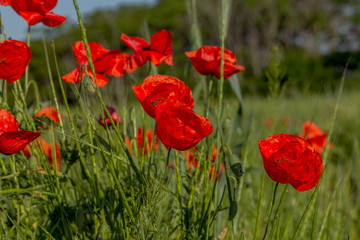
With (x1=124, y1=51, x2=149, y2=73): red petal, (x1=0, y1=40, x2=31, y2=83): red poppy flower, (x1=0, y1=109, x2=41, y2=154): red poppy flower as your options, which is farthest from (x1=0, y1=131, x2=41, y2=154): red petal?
(x1=124, y1=51, x2=149, y2=73): red petal

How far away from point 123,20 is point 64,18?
21554 millimetres

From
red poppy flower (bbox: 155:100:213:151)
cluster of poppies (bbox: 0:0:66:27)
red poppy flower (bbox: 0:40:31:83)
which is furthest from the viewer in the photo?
cluster of poppies (bbox: 0:0:66:27)

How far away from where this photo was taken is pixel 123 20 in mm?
Result: 21375

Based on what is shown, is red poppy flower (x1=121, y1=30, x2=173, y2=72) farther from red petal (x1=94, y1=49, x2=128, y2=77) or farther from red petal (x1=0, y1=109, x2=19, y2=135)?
red petal (x1=0, y1=109, x2=19, y2=135)

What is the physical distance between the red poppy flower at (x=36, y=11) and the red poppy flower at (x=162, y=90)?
31 centimetres

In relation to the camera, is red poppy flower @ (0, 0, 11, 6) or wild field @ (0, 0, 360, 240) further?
red poppy flower @ (0, 0, 11, 6)

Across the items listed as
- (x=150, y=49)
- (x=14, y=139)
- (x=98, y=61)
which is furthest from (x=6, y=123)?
(x=150, y=49)

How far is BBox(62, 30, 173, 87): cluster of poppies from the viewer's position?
0.69 m

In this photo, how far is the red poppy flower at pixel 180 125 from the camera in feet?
1.62

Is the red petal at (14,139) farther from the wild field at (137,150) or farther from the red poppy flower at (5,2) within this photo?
the red poppy flower at (5,2)

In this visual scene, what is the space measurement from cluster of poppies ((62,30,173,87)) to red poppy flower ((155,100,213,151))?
21 cm

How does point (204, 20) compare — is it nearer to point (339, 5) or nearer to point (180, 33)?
point (180, 33)

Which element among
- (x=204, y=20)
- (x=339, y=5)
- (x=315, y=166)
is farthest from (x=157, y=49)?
(x=339, y=5)

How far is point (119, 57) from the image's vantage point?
0.73 meters
